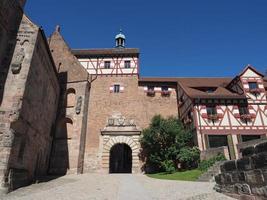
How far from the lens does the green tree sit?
16.4 m

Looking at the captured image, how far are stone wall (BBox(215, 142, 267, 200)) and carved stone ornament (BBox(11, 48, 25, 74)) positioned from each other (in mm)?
9980

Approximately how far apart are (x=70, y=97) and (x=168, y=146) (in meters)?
10.2

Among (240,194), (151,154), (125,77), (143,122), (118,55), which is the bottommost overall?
(240,194)

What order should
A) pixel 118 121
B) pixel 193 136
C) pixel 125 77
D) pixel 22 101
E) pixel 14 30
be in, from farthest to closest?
pixel 125 77
pixel 118 121
pixel 193 136
pixel 14 30
pixel 22 101

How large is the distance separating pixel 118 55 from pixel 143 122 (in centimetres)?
774

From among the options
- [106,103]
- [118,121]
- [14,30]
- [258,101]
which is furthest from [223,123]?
[14,30]

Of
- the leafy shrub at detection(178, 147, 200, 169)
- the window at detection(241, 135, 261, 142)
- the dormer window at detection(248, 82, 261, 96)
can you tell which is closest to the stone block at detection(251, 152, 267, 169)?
the leafy shrub at detection(178, 147, 200, 169)

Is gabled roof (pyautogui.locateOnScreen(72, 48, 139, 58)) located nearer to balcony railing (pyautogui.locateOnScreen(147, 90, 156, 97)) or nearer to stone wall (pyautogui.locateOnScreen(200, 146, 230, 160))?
balcony railing (pyautogui.locateOnScreen(147, 90, 156, 97))

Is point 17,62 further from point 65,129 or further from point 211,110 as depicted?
point 211,110

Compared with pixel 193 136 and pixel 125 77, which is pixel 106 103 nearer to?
pixel 125 77

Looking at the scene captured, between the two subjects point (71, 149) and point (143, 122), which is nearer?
point (71, 149)

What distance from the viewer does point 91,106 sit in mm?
21250

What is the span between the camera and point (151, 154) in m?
18.0

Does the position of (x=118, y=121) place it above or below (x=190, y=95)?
below
